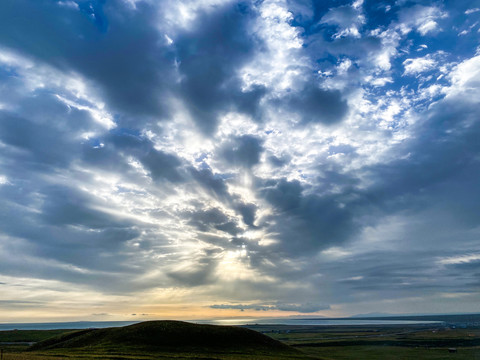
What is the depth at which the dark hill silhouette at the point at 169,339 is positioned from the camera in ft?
292

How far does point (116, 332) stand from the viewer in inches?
3829

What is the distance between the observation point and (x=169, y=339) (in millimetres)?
92312

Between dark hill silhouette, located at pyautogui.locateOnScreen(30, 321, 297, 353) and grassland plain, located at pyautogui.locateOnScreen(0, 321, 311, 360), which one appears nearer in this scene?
grassland plain, located at pyautogui.locateOnScreen(0, 321, 311, 360)

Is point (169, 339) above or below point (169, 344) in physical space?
above

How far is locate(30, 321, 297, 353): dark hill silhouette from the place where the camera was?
292 feet

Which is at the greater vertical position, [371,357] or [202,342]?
[202,342]

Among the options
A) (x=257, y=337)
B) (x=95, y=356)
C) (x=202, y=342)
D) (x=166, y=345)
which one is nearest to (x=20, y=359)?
(x=95, y=356)

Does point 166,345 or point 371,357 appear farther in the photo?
point 371,357

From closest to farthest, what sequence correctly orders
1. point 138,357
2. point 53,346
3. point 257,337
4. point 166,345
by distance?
point 138,357 → point 166,345 → point 53,346 → point 257,337

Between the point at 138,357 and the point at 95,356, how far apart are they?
930 cm

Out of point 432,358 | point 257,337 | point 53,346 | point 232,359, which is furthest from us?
point 432,358

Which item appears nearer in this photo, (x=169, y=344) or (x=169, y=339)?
(x=169, y=344)

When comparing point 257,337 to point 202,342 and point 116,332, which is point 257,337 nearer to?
point 202,342

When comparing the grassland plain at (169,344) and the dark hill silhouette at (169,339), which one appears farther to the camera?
the dark hill silhouette at (169,339)
